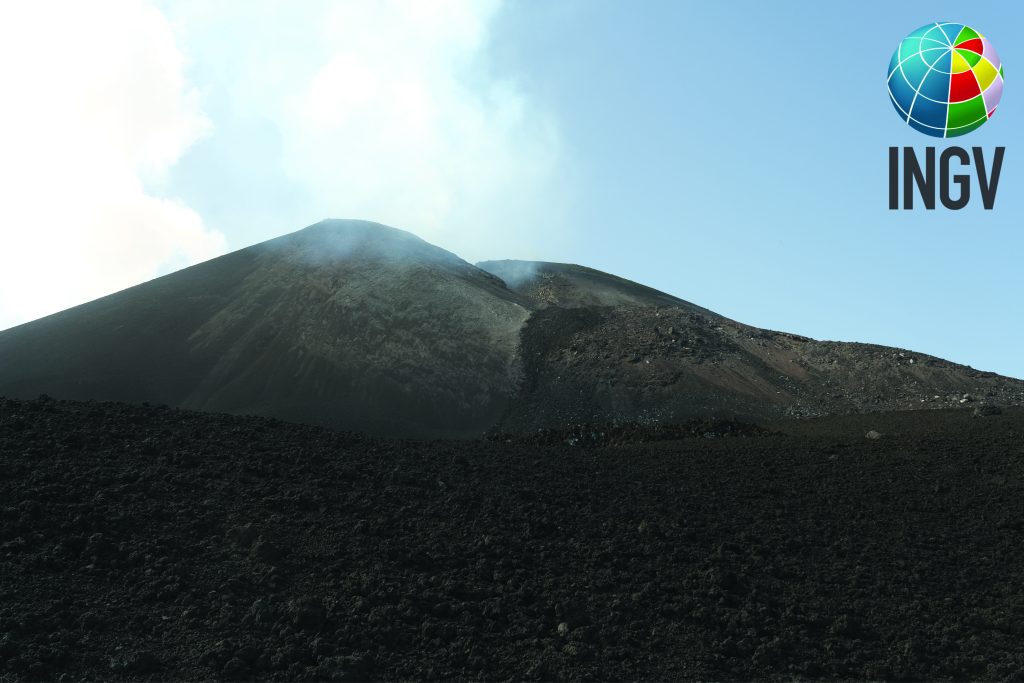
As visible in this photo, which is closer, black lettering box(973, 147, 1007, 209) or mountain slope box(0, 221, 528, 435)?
black lettering box(973, 147, 1007, 209)

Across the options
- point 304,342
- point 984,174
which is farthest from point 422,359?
point 984,174

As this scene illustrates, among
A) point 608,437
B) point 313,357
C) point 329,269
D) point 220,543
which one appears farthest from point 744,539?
point 329,269

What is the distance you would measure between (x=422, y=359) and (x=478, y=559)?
27565 millimetres

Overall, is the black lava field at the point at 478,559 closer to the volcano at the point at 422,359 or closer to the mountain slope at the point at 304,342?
the volcano at the point at 422,359

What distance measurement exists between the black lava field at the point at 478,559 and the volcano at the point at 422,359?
15.6 meters

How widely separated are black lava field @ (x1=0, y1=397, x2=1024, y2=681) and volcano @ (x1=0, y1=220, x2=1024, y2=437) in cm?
1565

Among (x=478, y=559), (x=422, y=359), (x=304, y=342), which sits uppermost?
(x=304, y=342)

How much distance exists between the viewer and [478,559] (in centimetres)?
1609

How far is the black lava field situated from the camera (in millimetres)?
13086

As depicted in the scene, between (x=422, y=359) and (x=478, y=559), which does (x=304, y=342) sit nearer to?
(x=422, y=359)

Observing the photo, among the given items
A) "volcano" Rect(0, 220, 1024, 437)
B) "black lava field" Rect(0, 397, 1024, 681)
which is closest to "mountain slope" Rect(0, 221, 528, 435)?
"volcano" Rect(0, 220, 1024, 437)

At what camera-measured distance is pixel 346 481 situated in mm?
19703

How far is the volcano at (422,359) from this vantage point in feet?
129

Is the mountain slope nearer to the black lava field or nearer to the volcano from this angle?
the volcano
